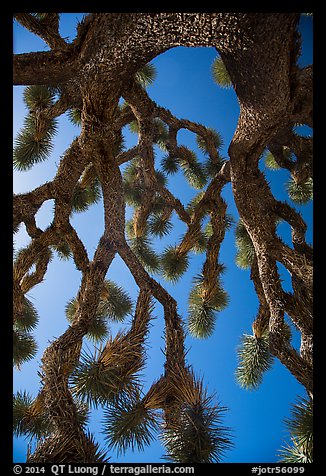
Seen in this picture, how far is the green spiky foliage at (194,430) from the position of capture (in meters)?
0.91

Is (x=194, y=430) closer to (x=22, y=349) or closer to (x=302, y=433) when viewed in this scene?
(x=302, y=433)

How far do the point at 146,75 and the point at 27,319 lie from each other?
211 cm

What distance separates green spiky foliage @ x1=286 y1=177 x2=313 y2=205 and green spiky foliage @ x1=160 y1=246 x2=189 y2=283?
3.28 ft

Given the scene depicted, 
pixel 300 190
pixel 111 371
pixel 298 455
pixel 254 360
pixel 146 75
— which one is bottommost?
pixel 298 455

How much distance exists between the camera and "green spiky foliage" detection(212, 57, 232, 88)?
216 cm

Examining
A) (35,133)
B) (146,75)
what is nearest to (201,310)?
(35,133)

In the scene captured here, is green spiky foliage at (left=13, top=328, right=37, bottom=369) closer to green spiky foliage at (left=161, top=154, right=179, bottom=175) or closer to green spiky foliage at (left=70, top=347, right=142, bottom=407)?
green spiky foliage at (left=70, top=347, right=142, bottom=407)

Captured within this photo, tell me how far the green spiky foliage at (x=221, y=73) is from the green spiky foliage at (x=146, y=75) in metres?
0.53

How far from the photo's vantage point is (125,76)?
1.11 m

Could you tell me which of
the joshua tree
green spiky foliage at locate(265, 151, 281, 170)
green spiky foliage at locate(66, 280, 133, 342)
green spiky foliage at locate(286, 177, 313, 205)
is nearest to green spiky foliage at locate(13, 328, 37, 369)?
the joshua tree

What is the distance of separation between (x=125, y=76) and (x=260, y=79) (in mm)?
482

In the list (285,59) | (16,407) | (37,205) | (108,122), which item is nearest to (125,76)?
(108,122)

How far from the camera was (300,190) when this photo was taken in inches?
92.7
